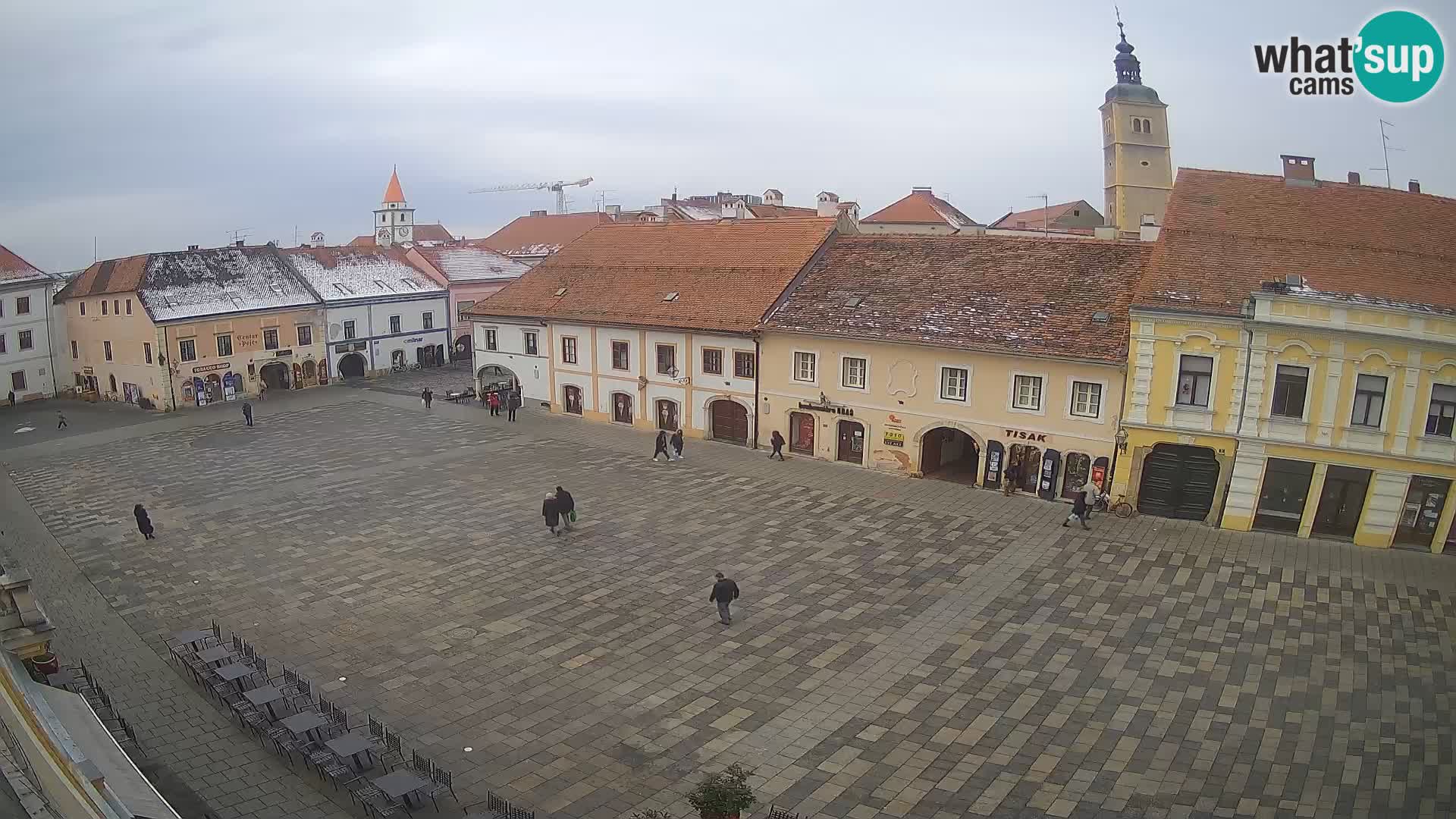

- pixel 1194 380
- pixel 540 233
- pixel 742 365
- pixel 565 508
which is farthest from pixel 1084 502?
pixel 540 233

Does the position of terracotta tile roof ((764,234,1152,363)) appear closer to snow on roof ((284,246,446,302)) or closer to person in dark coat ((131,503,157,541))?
person in dark coat ((131,503,157,541))

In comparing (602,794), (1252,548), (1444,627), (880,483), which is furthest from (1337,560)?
(602,794)

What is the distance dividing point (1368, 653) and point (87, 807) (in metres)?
21.5

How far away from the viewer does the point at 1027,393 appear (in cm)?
2939

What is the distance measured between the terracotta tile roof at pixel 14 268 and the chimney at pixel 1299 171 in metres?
60.1

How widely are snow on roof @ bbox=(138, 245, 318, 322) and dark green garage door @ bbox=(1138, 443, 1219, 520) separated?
149ft

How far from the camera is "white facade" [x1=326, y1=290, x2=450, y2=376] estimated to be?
182 feet

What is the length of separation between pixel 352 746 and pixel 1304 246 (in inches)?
1064

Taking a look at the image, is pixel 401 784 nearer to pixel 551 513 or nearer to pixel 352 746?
pixel 352 746

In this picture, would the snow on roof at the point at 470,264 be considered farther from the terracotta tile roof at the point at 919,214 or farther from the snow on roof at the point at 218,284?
the terracotta tile roof at the point at 919,214

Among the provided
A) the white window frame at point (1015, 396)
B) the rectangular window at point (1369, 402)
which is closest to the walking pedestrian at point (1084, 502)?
the white window frame at point (1015, 396)

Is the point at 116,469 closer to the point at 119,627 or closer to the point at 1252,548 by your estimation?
the point at 119,627

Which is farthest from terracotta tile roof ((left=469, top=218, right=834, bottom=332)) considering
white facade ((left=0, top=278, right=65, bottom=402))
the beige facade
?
Answer: white facade ((left=0, top=278, right=65, bottom=402))

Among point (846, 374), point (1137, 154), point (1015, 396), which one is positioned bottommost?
point (1015, 396)
